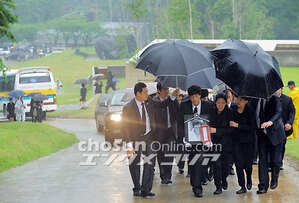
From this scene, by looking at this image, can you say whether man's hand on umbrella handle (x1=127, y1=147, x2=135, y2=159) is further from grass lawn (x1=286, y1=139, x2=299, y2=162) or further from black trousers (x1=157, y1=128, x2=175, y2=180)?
grass lawn (x1=286, y1=139, x2=299, y2=162)

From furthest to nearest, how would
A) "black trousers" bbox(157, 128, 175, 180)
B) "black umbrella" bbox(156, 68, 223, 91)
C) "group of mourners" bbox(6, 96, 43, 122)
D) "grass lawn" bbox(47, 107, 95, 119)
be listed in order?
"grass lawn" bbox(47, 107, 95, 119)
"group of mourners" bbox(6, 96, 43, 122)
"black umbrella" bbox(156, 68, 223, 91)
"black trousers" bbox(157, 128, 175, 180)

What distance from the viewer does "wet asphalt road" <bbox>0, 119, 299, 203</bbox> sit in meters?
9.68

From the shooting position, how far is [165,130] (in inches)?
422

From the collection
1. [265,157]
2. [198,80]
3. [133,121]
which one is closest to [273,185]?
[265,157]

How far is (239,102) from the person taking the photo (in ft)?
32.0

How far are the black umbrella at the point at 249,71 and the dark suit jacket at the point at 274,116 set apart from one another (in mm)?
545

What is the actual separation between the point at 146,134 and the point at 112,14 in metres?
142

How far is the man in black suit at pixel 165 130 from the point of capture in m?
10.4

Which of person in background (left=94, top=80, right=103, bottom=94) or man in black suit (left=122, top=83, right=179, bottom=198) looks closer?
man in black suit (left=122, top=83, right=179, bottom=198)

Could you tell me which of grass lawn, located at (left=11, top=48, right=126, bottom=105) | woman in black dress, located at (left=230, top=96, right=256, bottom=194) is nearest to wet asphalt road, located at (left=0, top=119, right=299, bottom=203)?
woman in black dress, located at (left=230, top=96, right=256, bottom=194)

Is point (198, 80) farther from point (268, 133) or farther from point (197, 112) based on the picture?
point (268, 133)

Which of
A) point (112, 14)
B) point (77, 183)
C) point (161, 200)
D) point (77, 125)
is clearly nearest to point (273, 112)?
point (161, 200)

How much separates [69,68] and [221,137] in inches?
3076

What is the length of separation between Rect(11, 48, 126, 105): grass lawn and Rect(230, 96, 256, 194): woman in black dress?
40.8 meters
